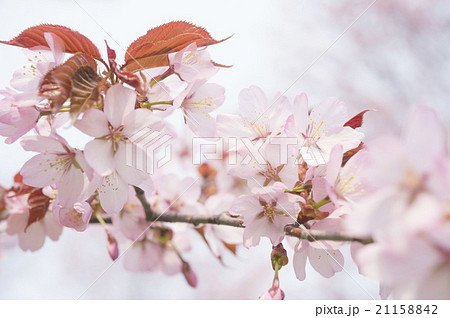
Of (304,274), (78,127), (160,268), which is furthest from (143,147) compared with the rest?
(160,268)

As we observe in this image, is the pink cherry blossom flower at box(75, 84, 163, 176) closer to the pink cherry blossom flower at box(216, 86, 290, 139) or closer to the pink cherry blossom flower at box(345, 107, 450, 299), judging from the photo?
the pink cherry blossom flower at box(216, 86, 290, 139)

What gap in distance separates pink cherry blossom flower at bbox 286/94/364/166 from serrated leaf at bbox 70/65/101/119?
0.81 feet

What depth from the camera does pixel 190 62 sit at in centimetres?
54

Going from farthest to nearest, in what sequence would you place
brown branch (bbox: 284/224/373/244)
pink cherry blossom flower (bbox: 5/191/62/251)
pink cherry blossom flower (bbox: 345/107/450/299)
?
1. pink cherry blossom flower (bbox: 5/191/62/251)
2. brown branch (bbox: 284/224/373/244)
3. pink cherry blossom flower (bbox: 345/107/450/299)

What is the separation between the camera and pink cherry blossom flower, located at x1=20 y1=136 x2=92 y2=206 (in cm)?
50

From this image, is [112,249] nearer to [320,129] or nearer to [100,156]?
[100,156]

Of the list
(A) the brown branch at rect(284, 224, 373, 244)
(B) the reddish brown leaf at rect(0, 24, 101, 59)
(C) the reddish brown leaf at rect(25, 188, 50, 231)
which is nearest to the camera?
(A) the brown branch at rect(284, 224, 373, 244)

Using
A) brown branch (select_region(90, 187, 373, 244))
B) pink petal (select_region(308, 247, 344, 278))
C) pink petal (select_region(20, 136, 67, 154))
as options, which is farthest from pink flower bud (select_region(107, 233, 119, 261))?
pink petal (select_region(308, 247, 344, 278))

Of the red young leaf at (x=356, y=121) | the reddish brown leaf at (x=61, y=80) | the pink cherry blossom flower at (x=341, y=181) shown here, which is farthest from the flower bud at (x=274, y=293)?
the reddish brown leaf at (x=61, y=80)

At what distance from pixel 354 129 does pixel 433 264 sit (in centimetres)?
32

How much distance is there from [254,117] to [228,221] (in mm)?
163

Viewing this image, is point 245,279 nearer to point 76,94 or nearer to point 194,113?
point 194,113

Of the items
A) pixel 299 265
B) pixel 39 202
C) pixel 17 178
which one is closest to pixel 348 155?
pixel 299 265

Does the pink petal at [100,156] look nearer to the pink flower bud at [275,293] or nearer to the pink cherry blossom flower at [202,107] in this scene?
the pink cherry blossom flower at [202,107]
